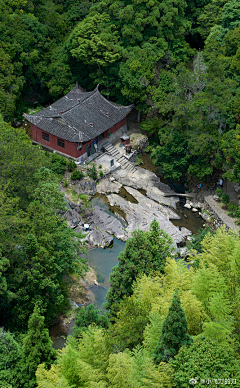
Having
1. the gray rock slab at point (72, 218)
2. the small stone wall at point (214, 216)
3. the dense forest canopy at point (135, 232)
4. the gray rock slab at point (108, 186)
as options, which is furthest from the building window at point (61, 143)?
the small stone wall at point (214, 216)

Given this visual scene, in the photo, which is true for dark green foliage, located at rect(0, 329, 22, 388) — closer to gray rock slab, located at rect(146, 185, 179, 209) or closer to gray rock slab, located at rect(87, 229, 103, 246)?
gray rock slab, located at rect(87, 229, 103, 246)

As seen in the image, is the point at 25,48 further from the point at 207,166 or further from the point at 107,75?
the point at 207,166

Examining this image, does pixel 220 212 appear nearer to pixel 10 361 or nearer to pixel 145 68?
pixel 145 68

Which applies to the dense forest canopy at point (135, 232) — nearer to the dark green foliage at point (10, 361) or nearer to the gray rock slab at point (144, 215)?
the dark green foliage at point (10, 361)

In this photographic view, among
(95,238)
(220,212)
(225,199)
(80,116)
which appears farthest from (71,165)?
(225,199)

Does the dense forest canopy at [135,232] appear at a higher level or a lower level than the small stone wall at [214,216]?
higher

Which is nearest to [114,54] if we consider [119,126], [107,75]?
[107,75]
